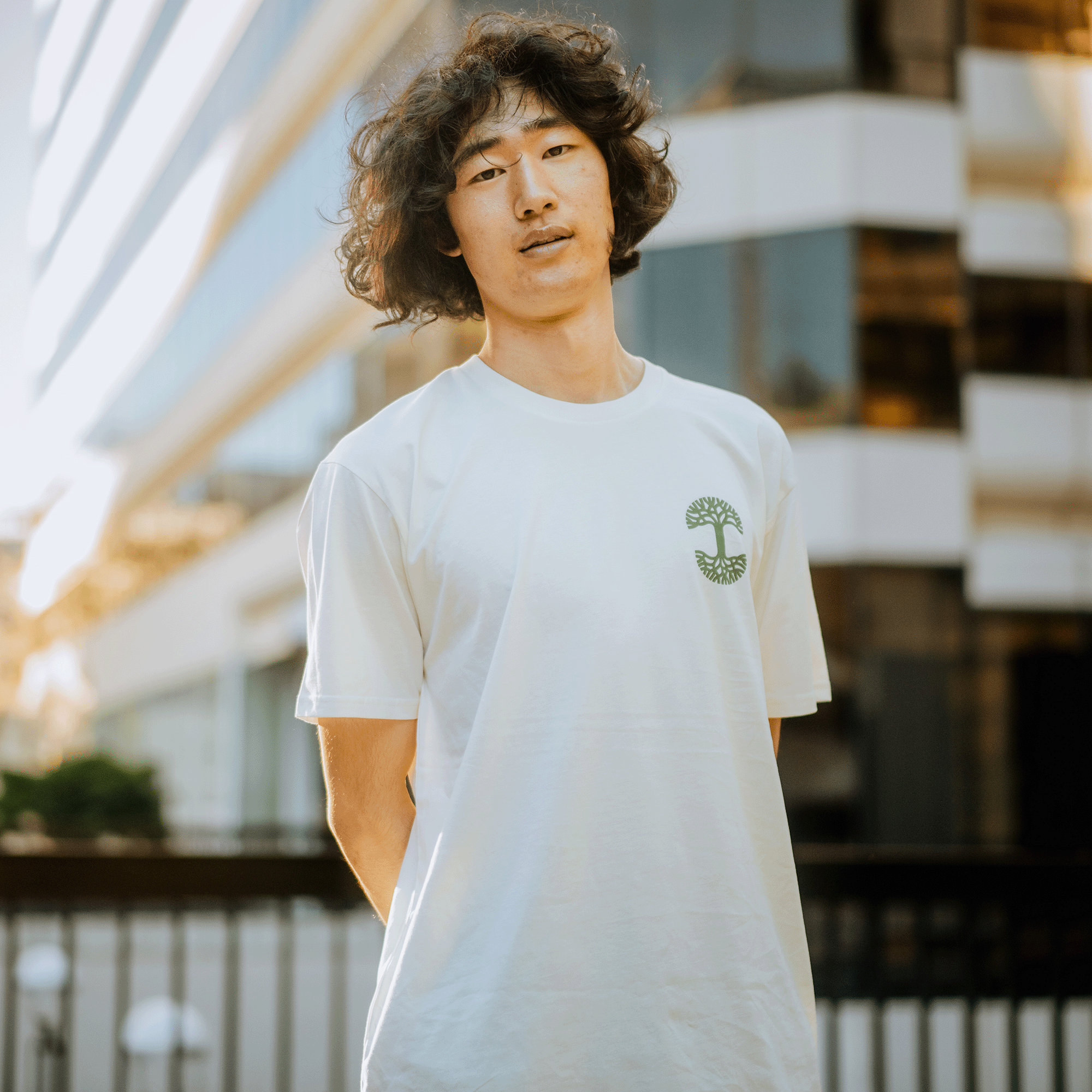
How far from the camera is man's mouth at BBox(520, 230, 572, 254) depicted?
1736mm

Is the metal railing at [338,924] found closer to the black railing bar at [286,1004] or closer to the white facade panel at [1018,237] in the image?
the black railing bar at [286,1004]

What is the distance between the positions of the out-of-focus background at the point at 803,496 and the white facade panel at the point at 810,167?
0.12 ft

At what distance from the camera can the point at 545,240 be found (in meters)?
1.74

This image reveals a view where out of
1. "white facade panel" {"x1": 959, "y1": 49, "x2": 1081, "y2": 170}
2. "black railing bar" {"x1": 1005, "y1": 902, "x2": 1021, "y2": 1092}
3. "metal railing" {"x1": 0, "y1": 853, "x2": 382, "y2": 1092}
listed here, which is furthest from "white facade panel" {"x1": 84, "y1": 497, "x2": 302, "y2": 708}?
"black railing bar" {"x1": 1005, "y1": 902, "x2": 1021, "y2": 1092}

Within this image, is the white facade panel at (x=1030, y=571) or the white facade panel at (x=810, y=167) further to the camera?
the white facade panel at (x=1030, y=571)

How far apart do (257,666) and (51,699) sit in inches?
761

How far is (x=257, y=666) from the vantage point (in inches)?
1001

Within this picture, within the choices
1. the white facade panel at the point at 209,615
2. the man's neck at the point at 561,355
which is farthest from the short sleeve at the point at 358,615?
the white facade panel at the point at 209,615

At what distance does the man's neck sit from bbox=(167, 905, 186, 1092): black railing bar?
282cm

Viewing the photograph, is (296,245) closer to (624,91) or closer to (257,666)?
(257,666)

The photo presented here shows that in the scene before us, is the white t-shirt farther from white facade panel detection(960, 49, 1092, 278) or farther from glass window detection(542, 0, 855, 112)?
white facade panel detection(960, 49, 1092, 278)

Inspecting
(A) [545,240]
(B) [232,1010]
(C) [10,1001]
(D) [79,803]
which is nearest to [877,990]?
(B) [232,1010]

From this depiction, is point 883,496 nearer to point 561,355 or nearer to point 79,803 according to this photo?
point 561,355

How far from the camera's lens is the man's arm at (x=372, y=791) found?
1683 mm
